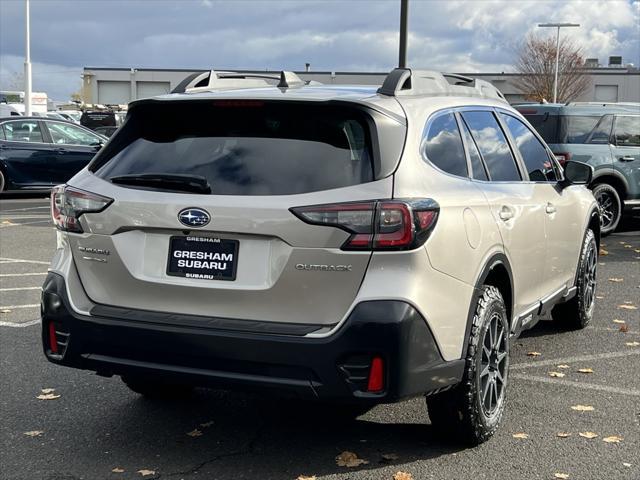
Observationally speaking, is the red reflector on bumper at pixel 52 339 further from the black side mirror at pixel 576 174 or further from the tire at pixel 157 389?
the black side mirror at pixel 576 174

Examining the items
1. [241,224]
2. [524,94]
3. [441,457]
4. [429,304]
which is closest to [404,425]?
[441,457]

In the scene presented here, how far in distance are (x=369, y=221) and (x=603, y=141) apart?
1018 centimetres

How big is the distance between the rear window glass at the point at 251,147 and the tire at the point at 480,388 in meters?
1.01

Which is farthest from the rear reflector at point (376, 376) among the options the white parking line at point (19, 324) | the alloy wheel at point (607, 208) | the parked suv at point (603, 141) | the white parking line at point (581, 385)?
the alloy wheel at point (607, 208)

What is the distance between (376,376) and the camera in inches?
138

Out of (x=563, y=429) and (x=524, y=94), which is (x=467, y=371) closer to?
(x=563, y=429)

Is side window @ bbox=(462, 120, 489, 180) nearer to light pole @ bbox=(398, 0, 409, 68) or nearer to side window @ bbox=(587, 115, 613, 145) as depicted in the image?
side window @ bbox=(587, 115, 613, 145)

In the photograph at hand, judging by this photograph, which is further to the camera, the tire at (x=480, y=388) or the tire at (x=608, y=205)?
the tire at (x=608, y=205)

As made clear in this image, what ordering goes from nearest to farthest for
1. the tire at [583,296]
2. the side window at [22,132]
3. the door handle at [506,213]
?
the door handle at [506,213]
the tire at [583,296]
the side window at [22,132]

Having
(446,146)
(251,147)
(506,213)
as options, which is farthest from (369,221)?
(506,213)

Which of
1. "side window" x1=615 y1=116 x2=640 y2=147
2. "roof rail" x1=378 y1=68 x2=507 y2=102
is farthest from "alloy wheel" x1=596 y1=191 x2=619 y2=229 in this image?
"roof rail" x1=378 y1=68 x2=507 y2=102

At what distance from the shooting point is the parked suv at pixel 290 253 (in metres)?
3.49

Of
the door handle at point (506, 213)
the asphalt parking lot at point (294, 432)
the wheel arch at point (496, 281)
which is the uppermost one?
the door handle at point (506, 213)

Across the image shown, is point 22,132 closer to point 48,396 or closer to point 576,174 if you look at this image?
point 48,396
